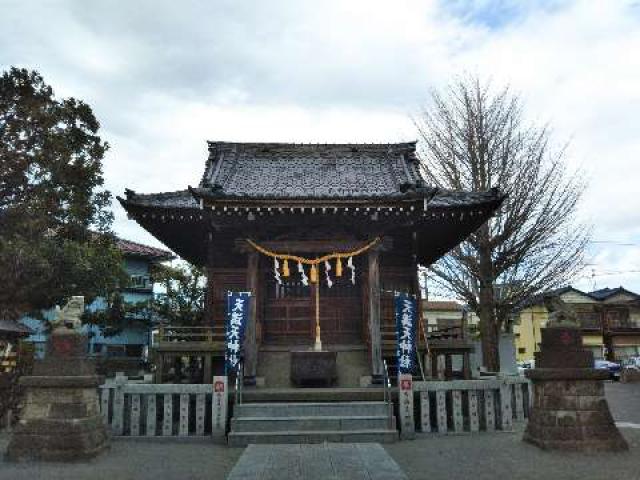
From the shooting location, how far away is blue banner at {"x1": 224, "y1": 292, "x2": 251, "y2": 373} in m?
11.3

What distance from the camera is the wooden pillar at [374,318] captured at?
38.7 ft

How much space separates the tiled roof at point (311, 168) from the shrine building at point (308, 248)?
0.30 feet

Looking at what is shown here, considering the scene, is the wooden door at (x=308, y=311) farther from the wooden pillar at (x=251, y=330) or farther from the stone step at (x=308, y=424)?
the stone step at (x=308, y=424)

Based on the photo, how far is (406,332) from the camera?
1165 centimetres

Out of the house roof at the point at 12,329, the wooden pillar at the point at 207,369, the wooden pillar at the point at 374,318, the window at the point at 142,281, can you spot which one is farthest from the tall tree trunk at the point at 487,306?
the window at the point at 142,281

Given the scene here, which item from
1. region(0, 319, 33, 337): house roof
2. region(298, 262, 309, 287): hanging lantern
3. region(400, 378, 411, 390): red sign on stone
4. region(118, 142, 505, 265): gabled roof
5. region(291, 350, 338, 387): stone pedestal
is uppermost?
region(118, 142, 505, 265): gabled roof

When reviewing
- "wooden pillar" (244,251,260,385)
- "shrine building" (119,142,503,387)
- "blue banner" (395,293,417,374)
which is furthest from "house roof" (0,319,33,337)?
"blue banner" (395,293,417,374)

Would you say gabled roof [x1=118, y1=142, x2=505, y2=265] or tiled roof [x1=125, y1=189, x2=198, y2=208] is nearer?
gabled roof [x1=118, y1=142, x2=505, y2=265]

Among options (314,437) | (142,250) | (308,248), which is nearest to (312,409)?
(314,437)

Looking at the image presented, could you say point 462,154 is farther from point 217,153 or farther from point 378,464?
point 378,464

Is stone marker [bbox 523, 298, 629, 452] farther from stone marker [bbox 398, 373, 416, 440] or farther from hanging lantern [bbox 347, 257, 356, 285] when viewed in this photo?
hanging lantern [bbox 347, 257, 356, 285]

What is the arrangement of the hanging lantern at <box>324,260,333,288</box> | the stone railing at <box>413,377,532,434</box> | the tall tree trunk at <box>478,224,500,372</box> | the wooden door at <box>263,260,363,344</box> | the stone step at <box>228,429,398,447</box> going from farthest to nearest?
1. the tall tree trunk at <box>478,224,500,372</box>
2. the wooden door at <box>263,260,363,344</box>
3. the hanging lantern at <box>324,260,333,288</box>
4. the stone railing at <box>413,377,532,434</box>
5. the stone step at <box>228,429,398,447</box>

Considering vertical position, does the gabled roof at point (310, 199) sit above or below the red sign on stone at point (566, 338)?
above

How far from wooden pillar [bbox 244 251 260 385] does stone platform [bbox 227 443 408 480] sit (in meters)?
2.86
